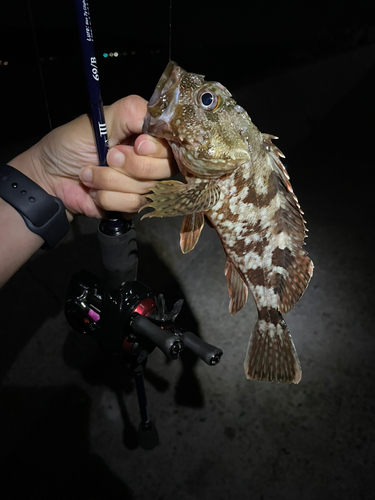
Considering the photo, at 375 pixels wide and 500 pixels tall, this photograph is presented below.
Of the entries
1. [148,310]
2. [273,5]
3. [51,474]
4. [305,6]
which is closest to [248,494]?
[51,474]

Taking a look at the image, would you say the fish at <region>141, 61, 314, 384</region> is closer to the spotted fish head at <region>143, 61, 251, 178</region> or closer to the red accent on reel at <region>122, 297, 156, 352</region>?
the spotted fish head at <region>143, 61, 251, 178</region>

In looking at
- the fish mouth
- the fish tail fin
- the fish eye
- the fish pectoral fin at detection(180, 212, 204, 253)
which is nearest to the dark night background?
the fish mouth

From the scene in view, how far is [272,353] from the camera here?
3.35 feet

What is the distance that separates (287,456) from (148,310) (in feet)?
4.67

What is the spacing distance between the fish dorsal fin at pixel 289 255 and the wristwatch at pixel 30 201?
73 cm

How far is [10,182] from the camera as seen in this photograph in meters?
1.05

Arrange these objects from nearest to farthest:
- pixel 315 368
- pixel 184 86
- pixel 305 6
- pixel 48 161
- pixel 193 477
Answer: pixel 184 86, pixel 48 161, pixel 193 477, pixel 315 368, pixel 305 6

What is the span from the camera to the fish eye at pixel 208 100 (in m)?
0.91

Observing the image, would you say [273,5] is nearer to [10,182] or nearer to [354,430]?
[10,182]

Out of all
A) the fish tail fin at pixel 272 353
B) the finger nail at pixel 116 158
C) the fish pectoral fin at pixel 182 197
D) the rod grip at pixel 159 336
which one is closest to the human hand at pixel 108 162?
the finger nail at pixel 116 158

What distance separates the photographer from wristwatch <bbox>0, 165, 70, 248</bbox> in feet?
3.43

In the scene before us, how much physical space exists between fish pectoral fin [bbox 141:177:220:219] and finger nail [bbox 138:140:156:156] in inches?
3.6

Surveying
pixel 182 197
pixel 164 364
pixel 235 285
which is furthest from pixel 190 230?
pixel 164 364

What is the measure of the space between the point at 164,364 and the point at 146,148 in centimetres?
159
